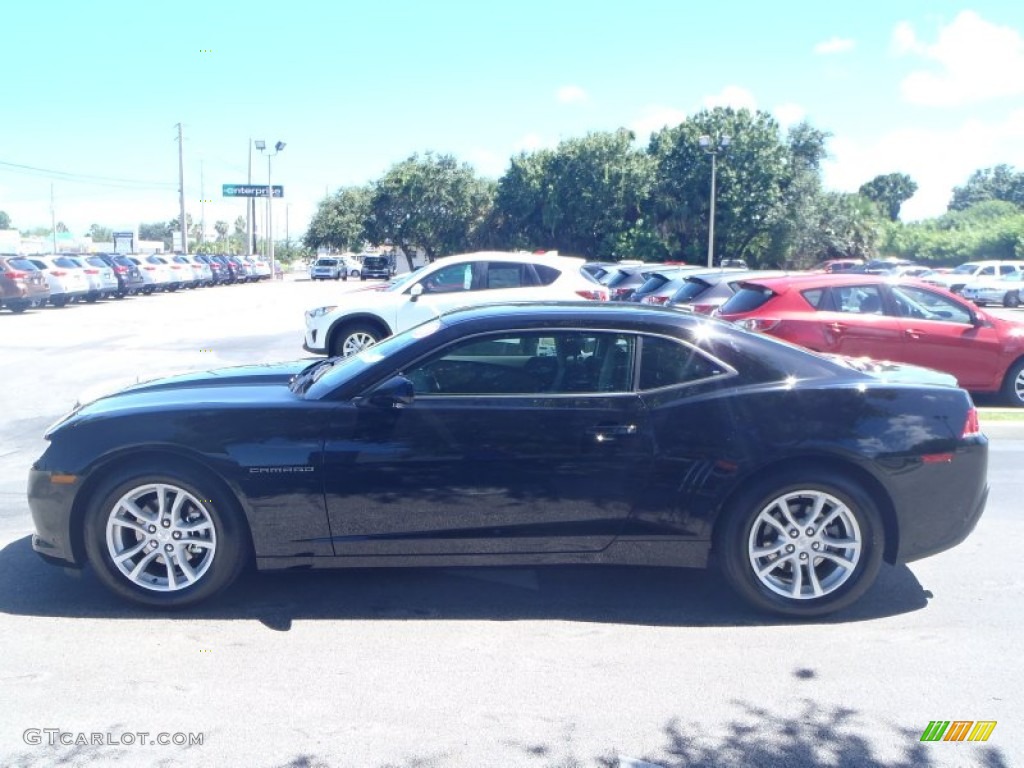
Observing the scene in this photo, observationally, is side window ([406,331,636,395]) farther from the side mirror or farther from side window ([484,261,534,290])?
side window ([484,261,534,290])

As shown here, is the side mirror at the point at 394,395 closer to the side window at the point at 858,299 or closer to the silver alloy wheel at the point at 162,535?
the silver alloy wheel at the point at 162,535

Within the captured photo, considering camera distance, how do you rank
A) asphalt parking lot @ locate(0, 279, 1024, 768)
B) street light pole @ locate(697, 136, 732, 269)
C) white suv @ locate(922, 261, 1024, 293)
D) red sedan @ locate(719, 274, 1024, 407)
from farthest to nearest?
1. street light pole @ locate(697, 136, 732, 269)
2. white suv @ locate(922, 261, 1024, 293)
3. red sedan @ locate(719, 274, 1024, 407)
4. asphalt parking lot @ locate(0, 279, 1024, 768)

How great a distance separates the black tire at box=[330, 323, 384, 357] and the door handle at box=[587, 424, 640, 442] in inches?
355

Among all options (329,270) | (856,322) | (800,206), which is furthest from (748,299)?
(329,270)

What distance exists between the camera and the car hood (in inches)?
200

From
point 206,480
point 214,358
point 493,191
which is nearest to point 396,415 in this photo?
point 206,480

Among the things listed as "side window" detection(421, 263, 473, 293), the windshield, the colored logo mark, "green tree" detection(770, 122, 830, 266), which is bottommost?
the colored logo mark

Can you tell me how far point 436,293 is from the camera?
1384 cm

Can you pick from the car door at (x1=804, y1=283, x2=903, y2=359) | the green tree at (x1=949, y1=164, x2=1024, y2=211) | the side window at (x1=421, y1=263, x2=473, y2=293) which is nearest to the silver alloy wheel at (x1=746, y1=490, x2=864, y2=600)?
the car door at (x1=804, y1=283, x2=903, y2=359)

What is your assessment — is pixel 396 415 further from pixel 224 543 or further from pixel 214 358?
pixel 214 358

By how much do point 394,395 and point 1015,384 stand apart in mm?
9060

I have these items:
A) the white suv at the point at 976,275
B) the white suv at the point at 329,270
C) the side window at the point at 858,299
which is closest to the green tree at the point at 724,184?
the white suv at the point at 976,275

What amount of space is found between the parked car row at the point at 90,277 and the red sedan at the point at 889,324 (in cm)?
2190

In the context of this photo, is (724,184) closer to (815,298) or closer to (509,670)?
(815,298)
